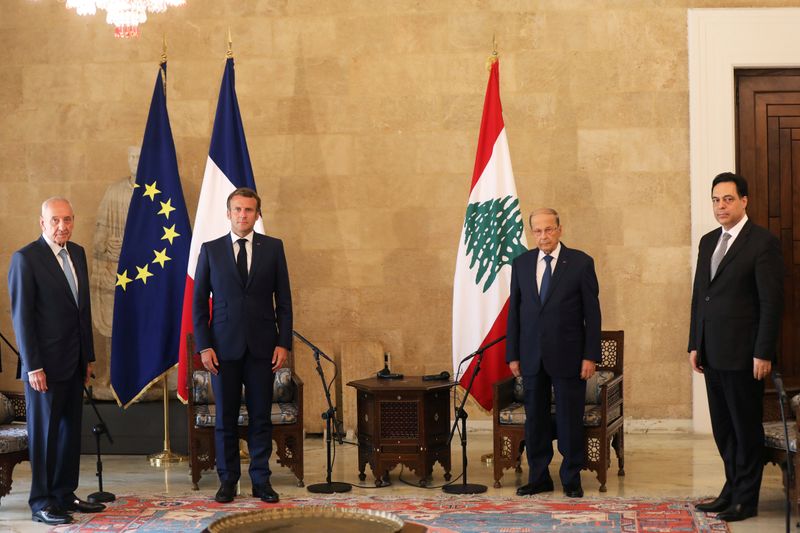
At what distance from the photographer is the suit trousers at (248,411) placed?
604cm

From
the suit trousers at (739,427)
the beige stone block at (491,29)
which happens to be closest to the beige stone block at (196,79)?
the beige stone block at (491,29)

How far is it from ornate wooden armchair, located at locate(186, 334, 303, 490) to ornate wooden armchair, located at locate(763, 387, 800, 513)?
2.75m

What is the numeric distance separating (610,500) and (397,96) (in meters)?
3.84

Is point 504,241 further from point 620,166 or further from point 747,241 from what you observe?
point 747,241

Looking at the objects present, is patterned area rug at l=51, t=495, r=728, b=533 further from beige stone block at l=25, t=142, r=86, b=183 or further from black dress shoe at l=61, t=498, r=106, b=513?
beige stone block at l=25, t=142, r=86, b=183

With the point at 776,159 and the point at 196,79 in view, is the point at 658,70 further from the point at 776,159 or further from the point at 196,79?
the point at 196,79

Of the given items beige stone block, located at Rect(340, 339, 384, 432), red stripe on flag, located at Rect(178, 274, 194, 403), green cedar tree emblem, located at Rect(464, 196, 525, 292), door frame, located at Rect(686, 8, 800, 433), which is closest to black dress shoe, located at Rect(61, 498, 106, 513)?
red stripe on flag, located at Rect(178, 274, 194, 403)

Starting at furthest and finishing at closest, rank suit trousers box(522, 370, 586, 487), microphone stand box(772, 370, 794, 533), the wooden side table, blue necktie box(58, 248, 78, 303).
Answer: the wooden side table
suit trousers box(522, 370, 586, 487)
blue necktie box(58, 248, 78, 303)
microphone stand box(772, 370, 794, 533)

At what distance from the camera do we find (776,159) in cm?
819

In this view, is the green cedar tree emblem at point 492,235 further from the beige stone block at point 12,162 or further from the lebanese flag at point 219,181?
the beige stone block at point 12,162

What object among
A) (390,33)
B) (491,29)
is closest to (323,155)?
(390,33)

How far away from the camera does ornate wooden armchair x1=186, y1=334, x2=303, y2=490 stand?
21.1 feet

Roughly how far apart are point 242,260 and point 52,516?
5.72 ft

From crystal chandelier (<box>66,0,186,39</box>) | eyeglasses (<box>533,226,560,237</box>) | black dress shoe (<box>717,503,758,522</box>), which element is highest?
crystal chandelier (<box>66,0,186,39</box>)
